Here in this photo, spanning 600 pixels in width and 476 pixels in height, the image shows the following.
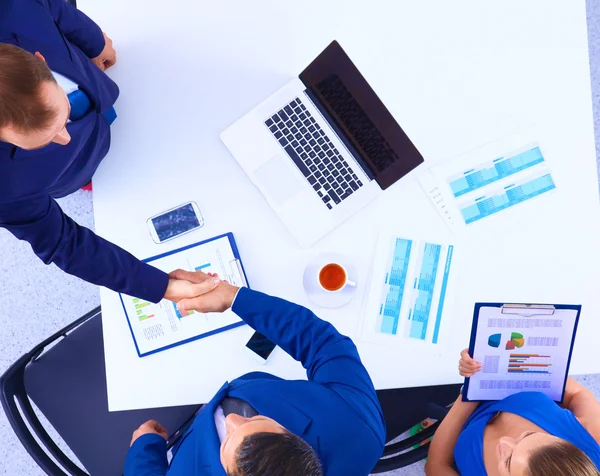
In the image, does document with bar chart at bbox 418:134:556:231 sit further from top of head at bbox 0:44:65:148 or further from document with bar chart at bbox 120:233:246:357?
top of head at bbox 0:44:65:148

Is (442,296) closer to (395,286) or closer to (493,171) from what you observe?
(395,286)

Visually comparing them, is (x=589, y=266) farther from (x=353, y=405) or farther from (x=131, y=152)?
(x=131, y=152)

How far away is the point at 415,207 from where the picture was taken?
1.24 meters

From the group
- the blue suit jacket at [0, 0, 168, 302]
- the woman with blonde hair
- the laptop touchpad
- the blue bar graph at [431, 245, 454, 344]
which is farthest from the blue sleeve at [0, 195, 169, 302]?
A: the woman with blonde hair

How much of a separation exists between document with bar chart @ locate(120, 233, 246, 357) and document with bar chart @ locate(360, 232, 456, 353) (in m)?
0.33

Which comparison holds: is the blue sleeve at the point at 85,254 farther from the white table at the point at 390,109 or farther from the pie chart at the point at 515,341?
the pie chart at the point at 515,341

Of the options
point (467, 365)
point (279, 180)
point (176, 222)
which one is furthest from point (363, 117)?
point (467, 365)

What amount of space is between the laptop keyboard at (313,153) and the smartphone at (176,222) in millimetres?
272

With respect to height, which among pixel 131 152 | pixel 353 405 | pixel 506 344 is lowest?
pixel 506 344

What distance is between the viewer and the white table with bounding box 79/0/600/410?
1.24m

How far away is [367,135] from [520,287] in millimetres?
527

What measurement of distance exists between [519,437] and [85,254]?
3.59ft

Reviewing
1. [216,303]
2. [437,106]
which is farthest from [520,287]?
[216,303]

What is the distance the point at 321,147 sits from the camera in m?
1.23
